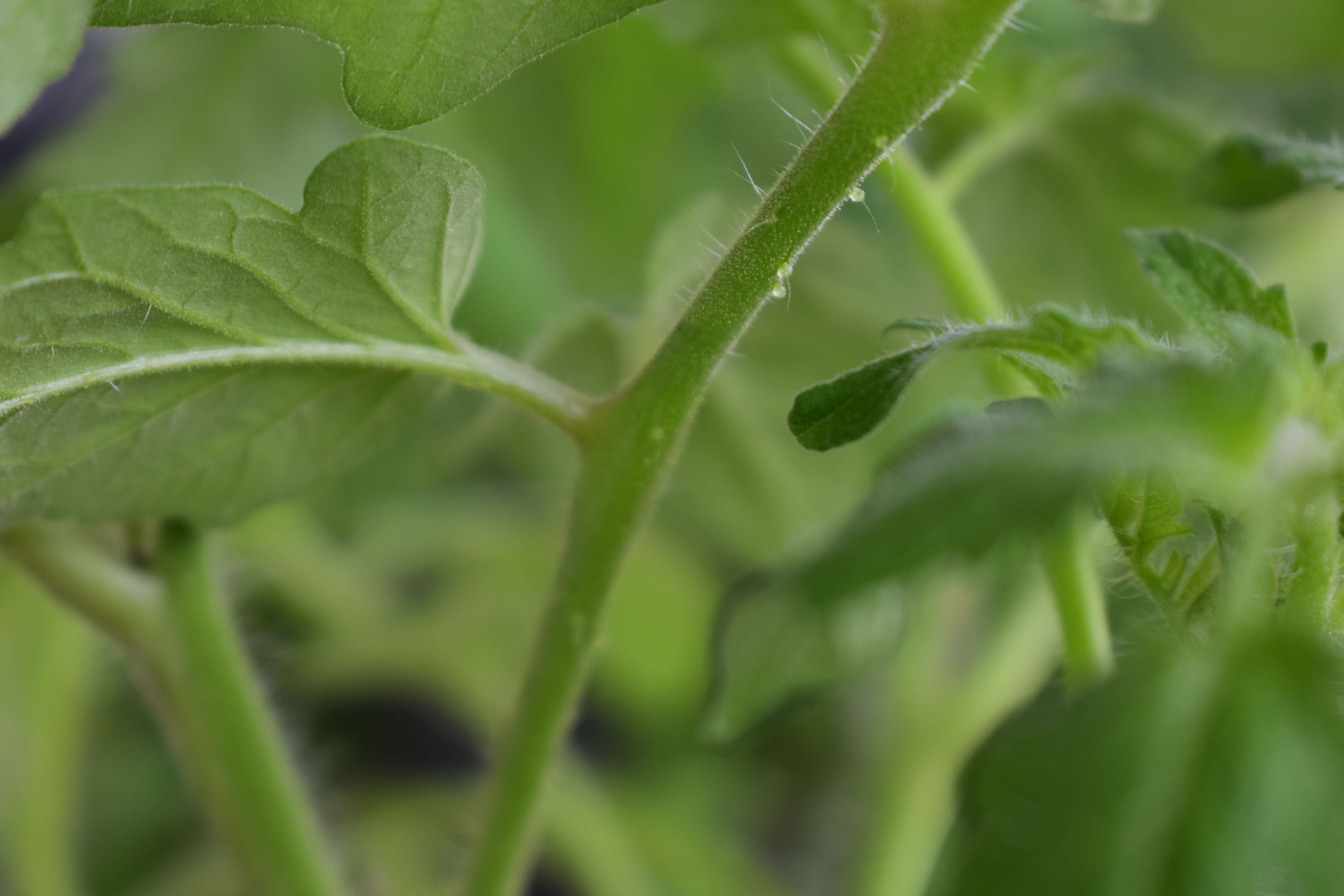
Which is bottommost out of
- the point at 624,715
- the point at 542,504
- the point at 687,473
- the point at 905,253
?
the point at 624,715

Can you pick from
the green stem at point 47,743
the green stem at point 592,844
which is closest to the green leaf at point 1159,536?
the green stem at point 592,844

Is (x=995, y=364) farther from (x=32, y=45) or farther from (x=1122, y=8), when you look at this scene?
(x=32, y=45)

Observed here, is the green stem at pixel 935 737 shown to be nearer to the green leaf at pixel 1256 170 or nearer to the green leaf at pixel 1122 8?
the green leaf at pixel 1256 170

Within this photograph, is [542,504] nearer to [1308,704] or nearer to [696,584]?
[696,584]

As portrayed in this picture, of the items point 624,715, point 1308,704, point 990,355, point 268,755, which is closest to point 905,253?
point 624,715

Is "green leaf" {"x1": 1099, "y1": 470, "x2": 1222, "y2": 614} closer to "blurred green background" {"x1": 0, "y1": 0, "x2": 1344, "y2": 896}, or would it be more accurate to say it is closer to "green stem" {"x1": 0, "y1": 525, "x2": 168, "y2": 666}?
"blurred green background" {"x1": 0, "y1": 0, "x2": 1344, "y2": 896}

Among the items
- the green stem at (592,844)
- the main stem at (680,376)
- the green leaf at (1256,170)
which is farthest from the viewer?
the green stem at (592,844)

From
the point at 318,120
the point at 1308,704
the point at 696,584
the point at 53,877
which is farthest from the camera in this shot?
the point at 696,584

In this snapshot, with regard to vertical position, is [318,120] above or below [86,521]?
above
